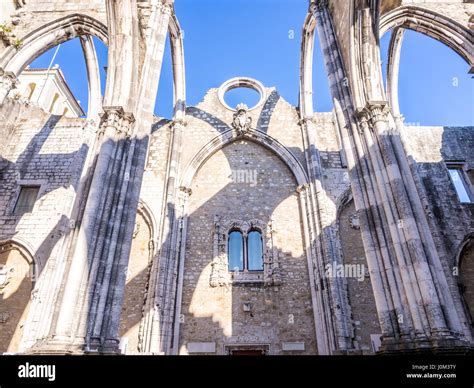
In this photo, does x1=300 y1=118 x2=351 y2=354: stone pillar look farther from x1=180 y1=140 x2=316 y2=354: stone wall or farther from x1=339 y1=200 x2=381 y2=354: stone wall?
x1=339 y1=200 x2=381 y2=354: stone wall

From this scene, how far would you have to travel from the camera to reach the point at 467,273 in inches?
399

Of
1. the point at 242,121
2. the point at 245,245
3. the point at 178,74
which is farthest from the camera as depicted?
the point at 178,74

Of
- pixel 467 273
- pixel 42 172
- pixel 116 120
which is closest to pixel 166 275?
pixel 116 120

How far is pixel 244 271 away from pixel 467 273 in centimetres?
764

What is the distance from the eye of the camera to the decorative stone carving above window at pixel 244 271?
33.9 ft

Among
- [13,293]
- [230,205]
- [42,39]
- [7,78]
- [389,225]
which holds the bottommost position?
[389,225]

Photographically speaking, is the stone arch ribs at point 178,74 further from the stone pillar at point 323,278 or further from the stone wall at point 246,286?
the stone pillar at point 323,278

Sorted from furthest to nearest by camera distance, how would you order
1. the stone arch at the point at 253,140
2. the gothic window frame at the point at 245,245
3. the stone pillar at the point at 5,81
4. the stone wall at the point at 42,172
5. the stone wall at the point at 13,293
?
the stone arch at the point at 253,140
the gothic window frame at the point at 245,245
the stone wall at the point at 42,172
the stone wall at the point at 13,293
the stone pillar at the point at 5,81

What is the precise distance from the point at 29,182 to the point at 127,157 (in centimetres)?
750

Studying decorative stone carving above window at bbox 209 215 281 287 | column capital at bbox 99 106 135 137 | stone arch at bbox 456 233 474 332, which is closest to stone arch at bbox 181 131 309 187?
→ decorative stone carving above window at bbox 209 215 281 287

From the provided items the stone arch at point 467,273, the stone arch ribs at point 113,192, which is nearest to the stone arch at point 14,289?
the stone arch ribs at point 113,192

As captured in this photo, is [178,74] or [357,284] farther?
[178,74]

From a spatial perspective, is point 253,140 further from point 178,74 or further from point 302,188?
point 178,74

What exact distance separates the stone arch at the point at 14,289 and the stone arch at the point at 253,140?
5.90 m
